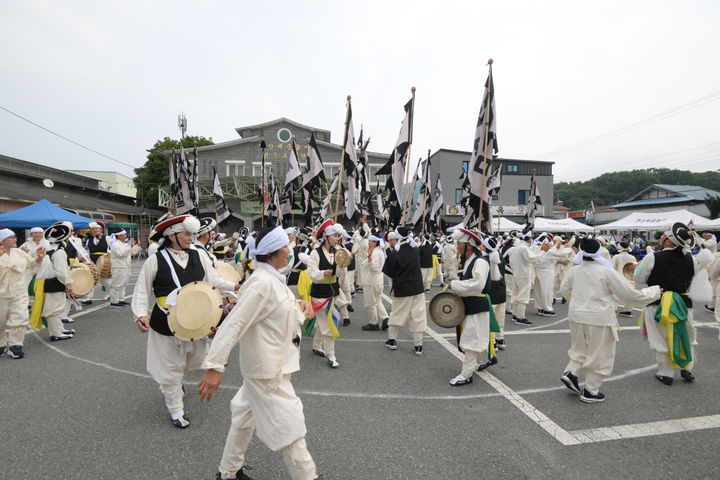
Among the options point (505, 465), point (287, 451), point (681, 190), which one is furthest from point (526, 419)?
point (681, 190)

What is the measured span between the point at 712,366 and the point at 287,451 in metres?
6.50

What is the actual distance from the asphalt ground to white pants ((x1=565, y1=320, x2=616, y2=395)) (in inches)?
11.6

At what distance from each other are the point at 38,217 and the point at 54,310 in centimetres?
1186

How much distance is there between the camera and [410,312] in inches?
243

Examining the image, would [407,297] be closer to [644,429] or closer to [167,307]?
[644,429]

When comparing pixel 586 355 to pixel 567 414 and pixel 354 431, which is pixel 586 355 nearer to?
pixel 567 414

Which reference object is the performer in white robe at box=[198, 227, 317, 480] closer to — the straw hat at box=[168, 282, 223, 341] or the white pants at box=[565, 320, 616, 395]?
the straw hat at box=[168, 282, 223, 341]

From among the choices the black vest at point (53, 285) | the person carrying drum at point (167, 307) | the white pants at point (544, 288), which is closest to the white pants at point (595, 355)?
the person carrying drum at point (167, 307)

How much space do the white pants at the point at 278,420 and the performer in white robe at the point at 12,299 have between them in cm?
539

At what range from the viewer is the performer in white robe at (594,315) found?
4152 millimetres

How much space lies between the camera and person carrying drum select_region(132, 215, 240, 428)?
3576mm

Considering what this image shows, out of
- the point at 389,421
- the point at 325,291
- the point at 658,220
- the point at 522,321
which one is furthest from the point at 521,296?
the point at 658,220

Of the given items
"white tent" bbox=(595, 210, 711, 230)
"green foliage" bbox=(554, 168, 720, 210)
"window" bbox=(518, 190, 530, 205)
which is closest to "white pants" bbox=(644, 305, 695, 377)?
"white tent" bbox=(595, 210, 711, 230)

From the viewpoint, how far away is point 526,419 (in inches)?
148
